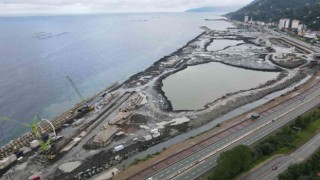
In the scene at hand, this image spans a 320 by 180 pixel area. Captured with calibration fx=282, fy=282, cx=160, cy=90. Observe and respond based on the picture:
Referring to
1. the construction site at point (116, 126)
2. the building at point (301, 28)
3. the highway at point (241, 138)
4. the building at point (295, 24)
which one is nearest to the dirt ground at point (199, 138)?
the construction site at point (116, 126)

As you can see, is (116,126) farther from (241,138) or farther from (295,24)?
(295,24)

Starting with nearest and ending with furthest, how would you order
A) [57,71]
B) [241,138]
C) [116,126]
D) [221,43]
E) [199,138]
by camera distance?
1. [241,138]
2. [199,138]
3. [116,126]
4. [57,71]
5. [221,43]

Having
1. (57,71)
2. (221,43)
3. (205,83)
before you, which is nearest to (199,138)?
(205,83)

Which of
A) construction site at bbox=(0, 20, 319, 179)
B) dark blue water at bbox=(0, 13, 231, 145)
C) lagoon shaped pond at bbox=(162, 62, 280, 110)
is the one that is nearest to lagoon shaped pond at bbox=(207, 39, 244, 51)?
dark blue water at bbox=(0, 13, 231, 145)

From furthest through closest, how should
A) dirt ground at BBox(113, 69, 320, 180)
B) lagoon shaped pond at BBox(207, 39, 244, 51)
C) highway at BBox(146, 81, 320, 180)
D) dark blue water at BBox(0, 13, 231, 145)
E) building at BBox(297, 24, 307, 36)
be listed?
building at BBox(297, 24, 307, 36)
lagoon shaped pond at BBox(207, 39, 244, 51)
dark blue water at BBox(0, 13, 231, 145)
dirt ground at BBox(113, 69, 320, 180)
highway at BBox(146, 81, 320, 180)

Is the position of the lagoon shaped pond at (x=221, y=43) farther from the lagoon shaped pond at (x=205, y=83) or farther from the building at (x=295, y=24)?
the building at (x=295, y=24)

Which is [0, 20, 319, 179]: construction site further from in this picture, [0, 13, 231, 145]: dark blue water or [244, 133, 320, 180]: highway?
[244, 133, 320, 180]: highway

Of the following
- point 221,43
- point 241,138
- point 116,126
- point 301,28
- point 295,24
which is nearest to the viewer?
point 241,138

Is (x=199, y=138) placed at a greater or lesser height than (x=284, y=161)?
lesser
